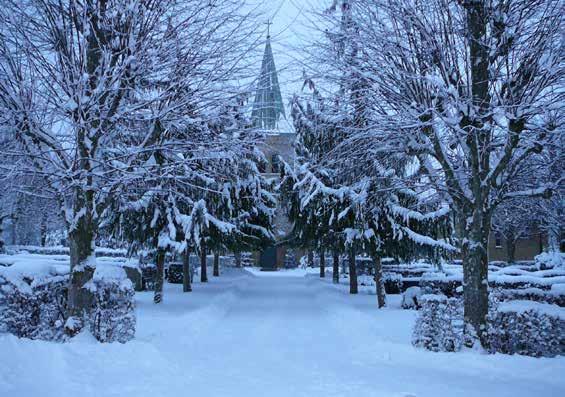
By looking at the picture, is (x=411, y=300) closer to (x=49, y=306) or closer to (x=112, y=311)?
(x=112, y=311)

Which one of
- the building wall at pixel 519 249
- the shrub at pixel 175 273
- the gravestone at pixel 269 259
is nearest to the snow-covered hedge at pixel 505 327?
the shrub at pixel 175 273

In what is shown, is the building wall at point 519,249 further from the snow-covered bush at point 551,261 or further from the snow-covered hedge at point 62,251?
the snow-covered hedge at point 62,251

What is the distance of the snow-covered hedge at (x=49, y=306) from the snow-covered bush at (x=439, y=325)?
5.24 meters

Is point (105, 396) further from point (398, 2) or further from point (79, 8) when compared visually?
point (398, 2)

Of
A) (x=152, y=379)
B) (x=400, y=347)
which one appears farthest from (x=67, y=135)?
(x=400, y=347)

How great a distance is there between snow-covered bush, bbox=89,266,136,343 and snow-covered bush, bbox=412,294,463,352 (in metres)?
5.23

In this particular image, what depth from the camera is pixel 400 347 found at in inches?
360

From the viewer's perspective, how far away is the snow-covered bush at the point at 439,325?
8.75 metres

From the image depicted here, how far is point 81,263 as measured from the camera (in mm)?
8766

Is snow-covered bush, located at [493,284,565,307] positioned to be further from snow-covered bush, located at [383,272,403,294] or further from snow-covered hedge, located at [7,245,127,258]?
snow-covered hedge, located at [7,245,127,258]

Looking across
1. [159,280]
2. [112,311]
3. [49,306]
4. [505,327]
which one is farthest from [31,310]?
[159,280]

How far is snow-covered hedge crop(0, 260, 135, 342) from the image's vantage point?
853cm

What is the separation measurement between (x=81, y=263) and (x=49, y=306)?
3.23 ft

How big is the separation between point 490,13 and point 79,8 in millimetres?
6861
